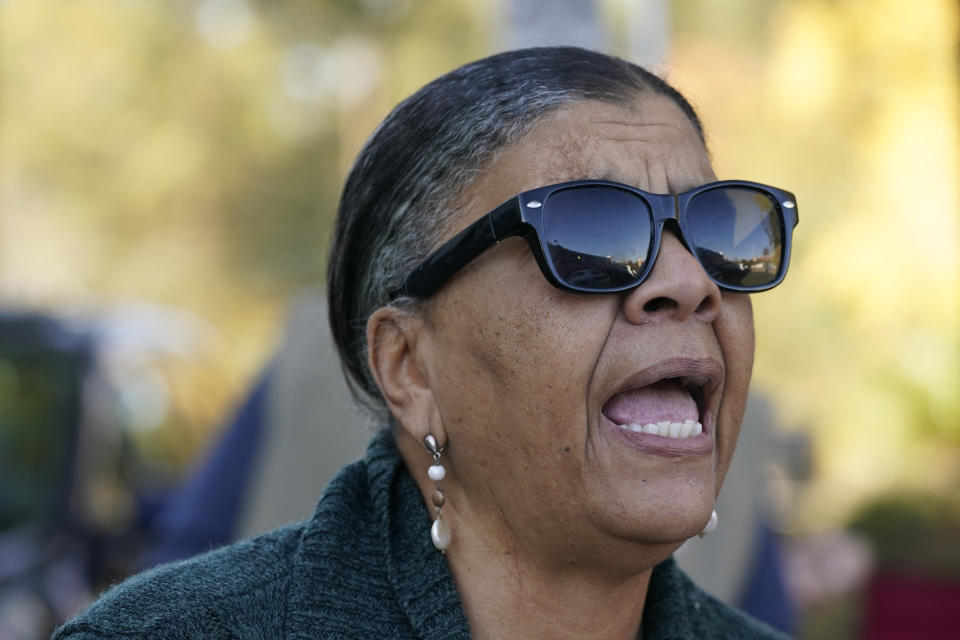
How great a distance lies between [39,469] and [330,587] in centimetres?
438

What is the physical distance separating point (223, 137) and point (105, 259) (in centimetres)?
369

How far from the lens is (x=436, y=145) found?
201 centimetres

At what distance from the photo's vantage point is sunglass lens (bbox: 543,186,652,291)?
6.08ft

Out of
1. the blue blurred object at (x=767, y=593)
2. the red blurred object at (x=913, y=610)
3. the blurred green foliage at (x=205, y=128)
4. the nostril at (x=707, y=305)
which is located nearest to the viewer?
the nostril at (x=707, y=305)

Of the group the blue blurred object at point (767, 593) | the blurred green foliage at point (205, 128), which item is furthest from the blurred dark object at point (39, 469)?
the blurred green foliage at point (205, 128)

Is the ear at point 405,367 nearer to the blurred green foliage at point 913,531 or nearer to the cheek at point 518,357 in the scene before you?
the cheek at point 518,357

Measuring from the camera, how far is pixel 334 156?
84.7ft

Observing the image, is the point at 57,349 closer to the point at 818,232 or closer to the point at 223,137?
the point at 818,232

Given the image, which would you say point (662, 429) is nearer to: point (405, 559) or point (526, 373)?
point (526, 373)

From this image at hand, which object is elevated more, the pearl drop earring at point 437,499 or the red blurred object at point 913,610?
the pearl drop earring at point 437,499

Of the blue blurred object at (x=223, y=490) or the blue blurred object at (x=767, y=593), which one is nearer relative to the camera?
the blue blurred object at (x=223, y=490)

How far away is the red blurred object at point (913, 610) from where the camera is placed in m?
6.60

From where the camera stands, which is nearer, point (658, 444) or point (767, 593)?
point (658, 444)

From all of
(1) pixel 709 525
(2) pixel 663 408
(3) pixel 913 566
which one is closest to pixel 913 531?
(3) pixel 913 566
